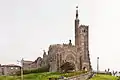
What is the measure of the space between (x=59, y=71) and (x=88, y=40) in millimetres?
16821

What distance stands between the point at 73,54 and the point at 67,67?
170 inches

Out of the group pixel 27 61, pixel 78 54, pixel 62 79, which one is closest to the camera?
pixel 62 79

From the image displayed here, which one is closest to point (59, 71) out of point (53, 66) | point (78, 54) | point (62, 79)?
point (53, 66)

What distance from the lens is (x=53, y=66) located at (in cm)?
8862

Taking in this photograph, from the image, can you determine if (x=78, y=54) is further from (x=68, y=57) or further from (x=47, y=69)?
(x=47, y=69)

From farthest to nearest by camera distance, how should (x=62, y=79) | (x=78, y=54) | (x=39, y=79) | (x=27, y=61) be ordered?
1. (x=27, y=61)
2. (x=78, y=54)
3. (x=39, y=79)
4. (x=62, y=79)

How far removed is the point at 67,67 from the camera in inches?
3556

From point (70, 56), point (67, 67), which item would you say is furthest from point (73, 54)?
point (67, 67)

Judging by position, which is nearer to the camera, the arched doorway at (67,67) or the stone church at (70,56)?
the stone church at (70,56)

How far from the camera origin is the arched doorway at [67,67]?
293 ft

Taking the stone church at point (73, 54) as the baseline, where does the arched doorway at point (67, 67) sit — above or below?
below

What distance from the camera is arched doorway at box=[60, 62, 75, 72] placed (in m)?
89.4

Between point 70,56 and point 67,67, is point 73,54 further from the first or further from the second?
point 67,67

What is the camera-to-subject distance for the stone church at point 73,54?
291 ft
